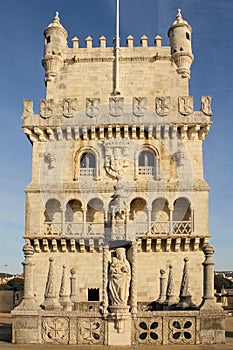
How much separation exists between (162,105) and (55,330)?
837 inches

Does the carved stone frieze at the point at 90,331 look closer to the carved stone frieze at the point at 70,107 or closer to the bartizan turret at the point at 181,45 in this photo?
the carved stone frieze at the point at 70,107

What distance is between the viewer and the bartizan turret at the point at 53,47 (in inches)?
1457

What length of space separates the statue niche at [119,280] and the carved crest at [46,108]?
19751mm

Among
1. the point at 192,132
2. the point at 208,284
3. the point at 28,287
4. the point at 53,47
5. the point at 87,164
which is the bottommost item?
the point at 28,287

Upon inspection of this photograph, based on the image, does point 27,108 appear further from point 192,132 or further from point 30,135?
point 192,132

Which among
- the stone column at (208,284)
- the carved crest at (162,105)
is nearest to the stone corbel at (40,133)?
the carved crest at (162,105)

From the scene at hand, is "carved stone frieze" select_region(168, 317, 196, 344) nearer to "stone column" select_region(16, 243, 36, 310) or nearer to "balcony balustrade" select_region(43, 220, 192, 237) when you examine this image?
"stone column" select_region(16, 243, 36, 310)

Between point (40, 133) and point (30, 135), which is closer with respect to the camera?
point (40, 133)

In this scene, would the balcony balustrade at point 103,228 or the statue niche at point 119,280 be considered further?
the balcony balustrade at point 103,228

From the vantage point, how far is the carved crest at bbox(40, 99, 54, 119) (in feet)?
115

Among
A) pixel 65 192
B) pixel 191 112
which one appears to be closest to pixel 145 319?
pixel 65 192

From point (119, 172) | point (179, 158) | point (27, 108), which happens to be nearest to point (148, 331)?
point (119, 172)

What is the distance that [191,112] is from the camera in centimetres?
3441

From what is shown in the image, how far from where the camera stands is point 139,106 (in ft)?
114
